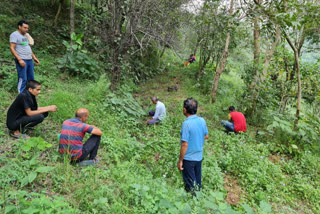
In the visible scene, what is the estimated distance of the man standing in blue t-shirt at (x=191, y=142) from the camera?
9.88ft

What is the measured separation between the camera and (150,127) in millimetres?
5992

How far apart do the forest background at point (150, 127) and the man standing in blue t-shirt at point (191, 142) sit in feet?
1.21

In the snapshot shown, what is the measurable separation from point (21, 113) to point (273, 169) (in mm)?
5292

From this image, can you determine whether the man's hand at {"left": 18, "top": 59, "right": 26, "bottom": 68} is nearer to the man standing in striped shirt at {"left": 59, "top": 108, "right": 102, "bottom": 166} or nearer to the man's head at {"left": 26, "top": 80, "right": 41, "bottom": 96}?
the man's head at {"left": 26, "top": 80, "right": 41, "bottom": 96}

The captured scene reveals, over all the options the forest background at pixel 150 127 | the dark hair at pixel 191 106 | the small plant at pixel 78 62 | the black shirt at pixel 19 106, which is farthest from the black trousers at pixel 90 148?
the small plant at pixel 78 62

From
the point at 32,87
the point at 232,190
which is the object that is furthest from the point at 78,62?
the point at 232,190

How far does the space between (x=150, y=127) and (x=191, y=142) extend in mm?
3028

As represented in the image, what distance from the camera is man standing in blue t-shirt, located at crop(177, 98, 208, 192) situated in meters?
3.01

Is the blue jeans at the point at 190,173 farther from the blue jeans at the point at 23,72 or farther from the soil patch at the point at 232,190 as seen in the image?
the blue jeans at the point at 23,72

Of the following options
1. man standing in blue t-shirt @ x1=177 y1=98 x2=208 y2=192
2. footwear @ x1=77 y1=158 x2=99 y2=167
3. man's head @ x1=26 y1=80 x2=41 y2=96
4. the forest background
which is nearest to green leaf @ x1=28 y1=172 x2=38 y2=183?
the forest background

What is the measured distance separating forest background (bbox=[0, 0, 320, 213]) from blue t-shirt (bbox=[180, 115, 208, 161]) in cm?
61

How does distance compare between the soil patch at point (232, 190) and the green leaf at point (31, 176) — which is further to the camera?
the soil patch at point (232, 190)

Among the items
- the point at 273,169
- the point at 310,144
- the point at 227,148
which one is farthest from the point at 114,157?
the point at 310,144

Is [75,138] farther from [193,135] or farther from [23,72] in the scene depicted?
[23,72]
